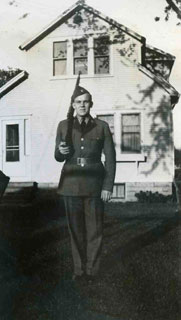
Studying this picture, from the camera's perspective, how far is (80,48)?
2422 mm

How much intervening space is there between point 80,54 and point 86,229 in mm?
1201

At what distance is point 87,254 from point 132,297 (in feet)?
1.25

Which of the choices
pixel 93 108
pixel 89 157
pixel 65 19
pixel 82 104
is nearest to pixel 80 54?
pixel 65 19

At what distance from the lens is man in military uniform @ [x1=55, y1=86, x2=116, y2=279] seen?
7.08ft

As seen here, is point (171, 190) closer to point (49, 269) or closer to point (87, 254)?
point (87, 254)

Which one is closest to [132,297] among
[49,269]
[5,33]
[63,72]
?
[49,269]

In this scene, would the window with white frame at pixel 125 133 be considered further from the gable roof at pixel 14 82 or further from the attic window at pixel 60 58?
the gable roof at pixel 14 82

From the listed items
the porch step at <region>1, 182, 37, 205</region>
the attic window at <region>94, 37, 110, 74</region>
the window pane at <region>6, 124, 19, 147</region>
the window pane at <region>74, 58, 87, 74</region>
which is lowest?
the porch step at <region>1, 182, 37, 205</region>

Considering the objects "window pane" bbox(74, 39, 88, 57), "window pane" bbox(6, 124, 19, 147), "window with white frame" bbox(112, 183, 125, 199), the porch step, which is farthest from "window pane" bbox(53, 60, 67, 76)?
"window with white frame" bbox(112, 183, 125, 199)

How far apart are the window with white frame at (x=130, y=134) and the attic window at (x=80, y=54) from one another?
0.48 meters

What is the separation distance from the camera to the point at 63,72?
2.54 meters

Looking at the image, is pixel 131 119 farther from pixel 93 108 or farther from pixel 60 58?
pixel 60 58

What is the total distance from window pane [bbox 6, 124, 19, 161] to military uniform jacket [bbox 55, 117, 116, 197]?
0.36m

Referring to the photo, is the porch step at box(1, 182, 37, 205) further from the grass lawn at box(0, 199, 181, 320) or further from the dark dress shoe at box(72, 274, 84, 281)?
the dark dress shoe at box(72, 274, 84, 281)
